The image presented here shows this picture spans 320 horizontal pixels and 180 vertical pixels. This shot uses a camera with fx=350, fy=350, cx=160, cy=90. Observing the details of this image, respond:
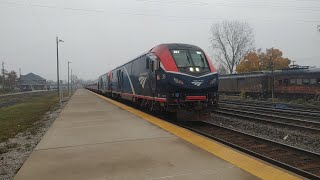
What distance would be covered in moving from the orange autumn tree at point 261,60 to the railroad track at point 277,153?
62.7 meters

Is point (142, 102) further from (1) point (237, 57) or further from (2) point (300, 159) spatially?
(1) point (237, 57)

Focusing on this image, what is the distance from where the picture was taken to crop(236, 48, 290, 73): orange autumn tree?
71625mm

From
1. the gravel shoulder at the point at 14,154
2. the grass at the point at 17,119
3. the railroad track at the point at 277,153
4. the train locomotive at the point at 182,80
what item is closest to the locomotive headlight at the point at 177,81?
the train locomotive at the point at 182,80

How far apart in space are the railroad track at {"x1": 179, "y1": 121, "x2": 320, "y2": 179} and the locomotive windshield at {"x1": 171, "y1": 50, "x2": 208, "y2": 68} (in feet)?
9.07

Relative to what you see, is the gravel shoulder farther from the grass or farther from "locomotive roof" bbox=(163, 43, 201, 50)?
"locomotive roof" bbox=(163, 43, 201, 50)

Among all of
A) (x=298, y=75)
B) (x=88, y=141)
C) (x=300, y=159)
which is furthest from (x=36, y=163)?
(x=298, y=75)

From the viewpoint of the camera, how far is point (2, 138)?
12148mm

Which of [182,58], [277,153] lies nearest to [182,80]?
[182,58]

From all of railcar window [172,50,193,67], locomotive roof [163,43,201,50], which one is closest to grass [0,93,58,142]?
railcar window [172,50,193,67]

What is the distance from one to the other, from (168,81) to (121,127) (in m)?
2.58

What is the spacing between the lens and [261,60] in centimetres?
7388

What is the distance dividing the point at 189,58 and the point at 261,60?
209ft

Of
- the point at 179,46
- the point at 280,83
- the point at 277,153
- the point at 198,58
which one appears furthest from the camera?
the point at 280,83

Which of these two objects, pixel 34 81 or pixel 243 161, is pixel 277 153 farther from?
pixel 34 81
